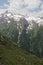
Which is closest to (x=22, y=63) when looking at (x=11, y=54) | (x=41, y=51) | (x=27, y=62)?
(x=27, y=62)

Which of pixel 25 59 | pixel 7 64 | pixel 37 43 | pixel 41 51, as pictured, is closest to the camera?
pixel 7 64

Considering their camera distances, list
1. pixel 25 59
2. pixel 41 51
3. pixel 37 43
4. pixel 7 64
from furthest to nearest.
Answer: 1. pixel 37 43
2. pixel 41 51
3. pixel 25 59
4. pixel 7 64

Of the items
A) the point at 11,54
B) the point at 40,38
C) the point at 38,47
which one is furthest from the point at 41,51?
the point at 11,54

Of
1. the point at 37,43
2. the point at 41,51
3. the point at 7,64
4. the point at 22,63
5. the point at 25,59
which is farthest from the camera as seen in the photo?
the point at 37,43

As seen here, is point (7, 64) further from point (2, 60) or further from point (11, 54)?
point (11, 54)

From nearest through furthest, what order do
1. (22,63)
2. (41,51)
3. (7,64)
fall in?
(7,64) < (22,63) < (41,51)

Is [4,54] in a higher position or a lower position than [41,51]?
higher

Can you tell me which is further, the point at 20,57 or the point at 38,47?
the point at 38,47

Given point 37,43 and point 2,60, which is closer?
point 2,60

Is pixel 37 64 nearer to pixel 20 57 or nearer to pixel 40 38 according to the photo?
pixel 20 57
